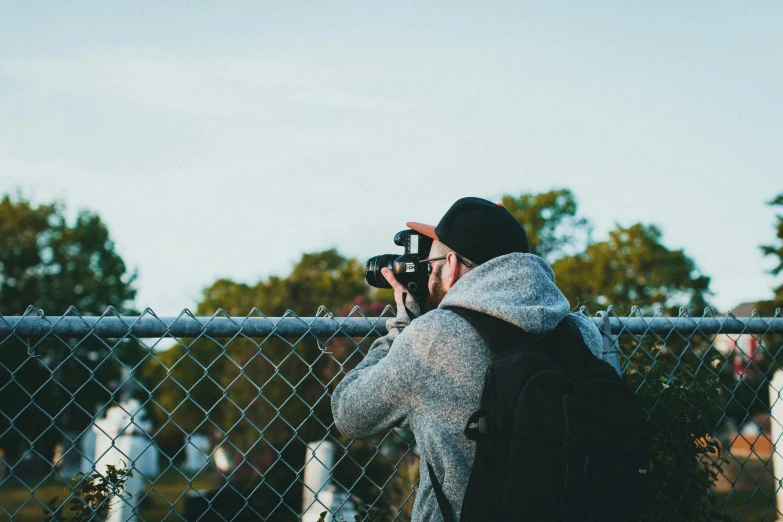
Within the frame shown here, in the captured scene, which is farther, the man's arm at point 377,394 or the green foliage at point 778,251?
the green foliage at point 778,251

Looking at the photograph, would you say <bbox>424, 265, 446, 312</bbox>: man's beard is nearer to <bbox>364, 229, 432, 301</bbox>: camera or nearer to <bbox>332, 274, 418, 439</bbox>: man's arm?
<bbox>364, 229, 432, 301</bbox>: camera

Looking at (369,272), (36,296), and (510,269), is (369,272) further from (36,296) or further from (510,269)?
(36,296)

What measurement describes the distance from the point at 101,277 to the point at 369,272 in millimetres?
27547

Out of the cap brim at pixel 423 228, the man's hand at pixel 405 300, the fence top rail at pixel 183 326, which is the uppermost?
→ the cap brim at pixel 423 228

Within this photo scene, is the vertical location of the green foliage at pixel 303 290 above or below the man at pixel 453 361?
below

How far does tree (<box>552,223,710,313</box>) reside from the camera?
80.9ft

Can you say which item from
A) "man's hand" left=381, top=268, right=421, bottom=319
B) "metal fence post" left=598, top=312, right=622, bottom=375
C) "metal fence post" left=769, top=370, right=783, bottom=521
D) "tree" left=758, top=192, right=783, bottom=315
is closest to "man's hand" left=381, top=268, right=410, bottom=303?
"man's hand" left=381, top=268, right=421, bottom=319

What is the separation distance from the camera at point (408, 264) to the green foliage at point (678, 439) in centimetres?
125

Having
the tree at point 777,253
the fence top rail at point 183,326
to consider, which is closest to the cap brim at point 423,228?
the fence top rail at point 183,326

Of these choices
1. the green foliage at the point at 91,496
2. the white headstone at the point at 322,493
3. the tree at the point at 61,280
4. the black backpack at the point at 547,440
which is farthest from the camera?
the tree at the point at 61,280

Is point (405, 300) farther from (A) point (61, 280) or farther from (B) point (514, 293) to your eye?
(A) point (61, 280)

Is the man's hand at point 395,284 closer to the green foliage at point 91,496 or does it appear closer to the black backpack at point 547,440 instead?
the black backpack at point 547,440

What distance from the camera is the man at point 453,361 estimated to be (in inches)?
72.1

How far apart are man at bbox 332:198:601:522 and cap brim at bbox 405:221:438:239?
0.45 ft
